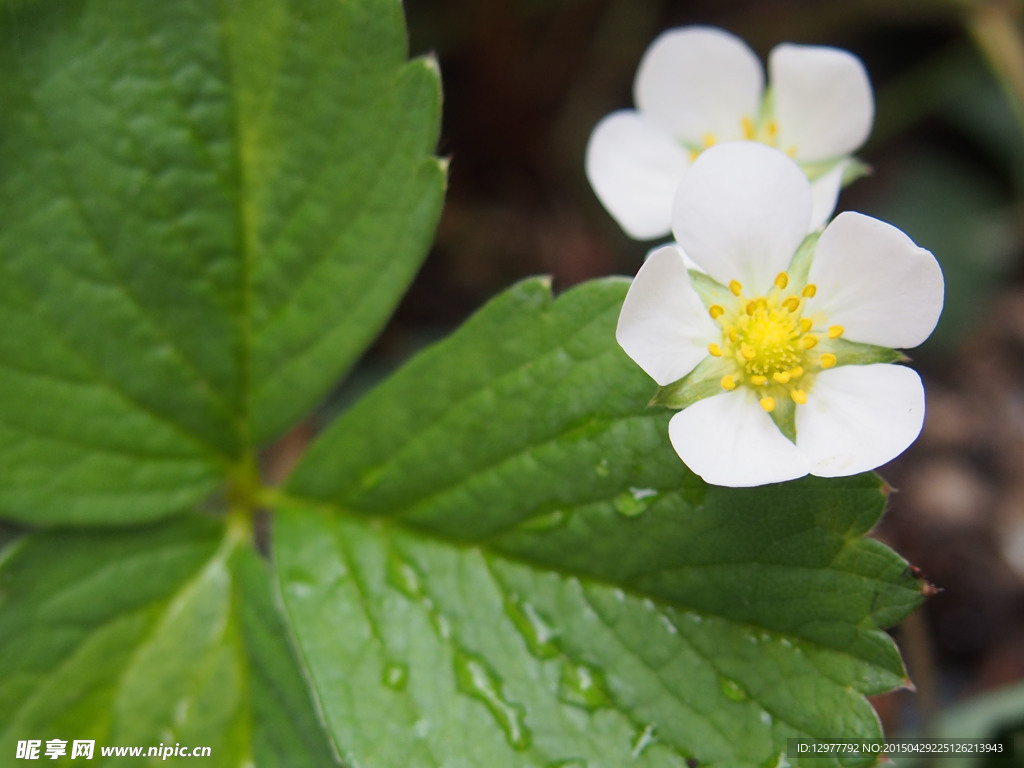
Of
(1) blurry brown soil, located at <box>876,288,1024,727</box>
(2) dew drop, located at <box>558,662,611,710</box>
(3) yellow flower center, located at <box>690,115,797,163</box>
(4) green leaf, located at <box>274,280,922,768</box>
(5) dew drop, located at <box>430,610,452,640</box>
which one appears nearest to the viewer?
(4) green leaf, located at <box>274,280,922,768</box>

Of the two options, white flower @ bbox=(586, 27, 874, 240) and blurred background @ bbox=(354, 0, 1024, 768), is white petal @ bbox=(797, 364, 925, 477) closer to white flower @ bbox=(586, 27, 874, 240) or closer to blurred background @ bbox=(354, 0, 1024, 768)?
white flower @ bbox=(586, 27, 874, 240)

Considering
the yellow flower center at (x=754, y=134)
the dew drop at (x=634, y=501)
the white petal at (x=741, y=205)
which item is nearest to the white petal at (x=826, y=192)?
the yellow flower center at (x=754, y=134)

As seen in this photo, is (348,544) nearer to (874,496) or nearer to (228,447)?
(228,447)

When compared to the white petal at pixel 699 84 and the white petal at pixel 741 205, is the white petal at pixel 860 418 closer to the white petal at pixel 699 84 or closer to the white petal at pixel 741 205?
the white petal at pixel 741 205

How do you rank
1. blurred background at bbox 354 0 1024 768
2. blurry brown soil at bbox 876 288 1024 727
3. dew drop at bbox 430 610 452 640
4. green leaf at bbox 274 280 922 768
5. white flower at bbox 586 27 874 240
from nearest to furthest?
green leaf at bbox 274 280 922 768
dew drop at bbox 430 610 452 640
white flower at bbox 586 27 874 240
blurry brown soil at bbox 876 288 1024 727
blurred background at bbox 354 0 1024 768

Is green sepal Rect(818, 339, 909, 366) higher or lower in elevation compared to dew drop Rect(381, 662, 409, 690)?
higher

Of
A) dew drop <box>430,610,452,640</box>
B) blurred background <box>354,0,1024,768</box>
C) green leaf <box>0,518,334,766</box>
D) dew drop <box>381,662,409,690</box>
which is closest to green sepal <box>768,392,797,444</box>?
dew drop <box>430,610,452,640</box>

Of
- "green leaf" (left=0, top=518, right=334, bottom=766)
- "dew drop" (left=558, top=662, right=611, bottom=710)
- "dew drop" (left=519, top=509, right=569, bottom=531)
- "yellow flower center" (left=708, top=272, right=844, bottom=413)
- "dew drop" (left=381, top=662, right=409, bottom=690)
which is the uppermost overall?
"yellow flower center" (left=708, top=272, right=844, bottom=413)
